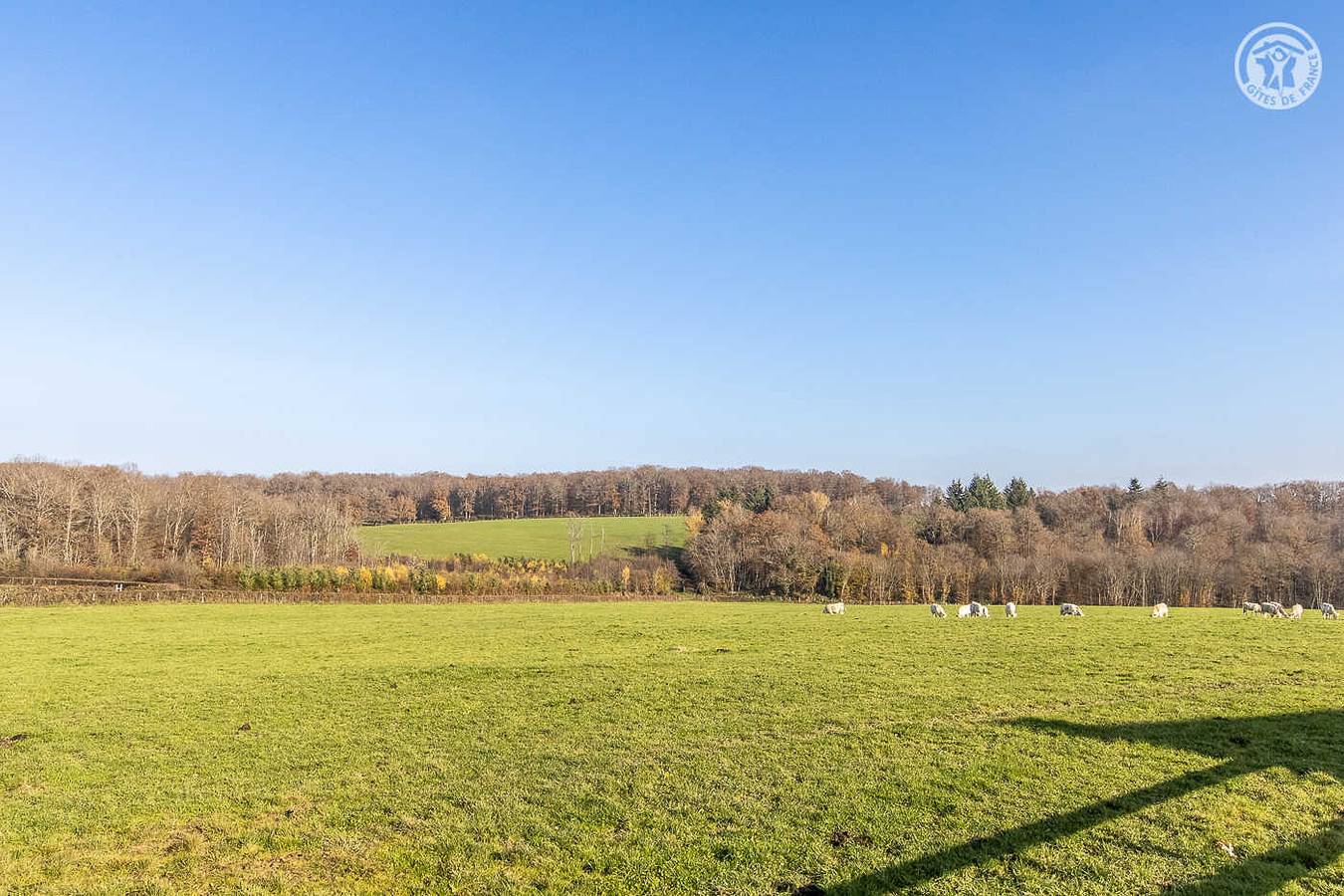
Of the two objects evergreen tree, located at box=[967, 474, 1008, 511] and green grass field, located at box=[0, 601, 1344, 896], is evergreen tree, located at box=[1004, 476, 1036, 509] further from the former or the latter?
green grass field, located at box=[0, 601, 1344, 896]

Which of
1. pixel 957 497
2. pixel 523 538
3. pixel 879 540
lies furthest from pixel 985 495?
pixel 523 538

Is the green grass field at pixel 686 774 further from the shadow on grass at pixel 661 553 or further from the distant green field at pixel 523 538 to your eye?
the shadow on grass at pixel 661 553

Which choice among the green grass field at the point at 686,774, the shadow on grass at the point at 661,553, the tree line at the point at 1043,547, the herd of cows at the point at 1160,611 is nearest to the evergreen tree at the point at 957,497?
the tree line at the point at 1043,547

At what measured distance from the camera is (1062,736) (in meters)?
11.6

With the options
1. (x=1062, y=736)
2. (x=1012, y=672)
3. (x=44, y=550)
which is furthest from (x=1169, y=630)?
(x=44, y=550)

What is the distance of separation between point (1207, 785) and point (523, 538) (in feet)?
348

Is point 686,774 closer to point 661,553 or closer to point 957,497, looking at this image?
point 661,553

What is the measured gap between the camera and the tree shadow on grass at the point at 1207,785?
688 cm

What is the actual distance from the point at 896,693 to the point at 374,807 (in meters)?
10.8

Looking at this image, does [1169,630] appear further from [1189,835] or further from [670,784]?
[670,784]

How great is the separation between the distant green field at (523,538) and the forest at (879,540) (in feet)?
30.6

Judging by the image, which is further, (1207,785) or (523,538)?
(523,538)

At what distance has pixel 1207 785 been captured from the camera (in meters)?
9.21

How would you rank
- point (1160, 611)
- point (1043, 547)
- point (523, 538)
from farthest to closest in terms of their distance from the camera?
point (523, 538)
point (1043, 547)
point (1160, 611)
